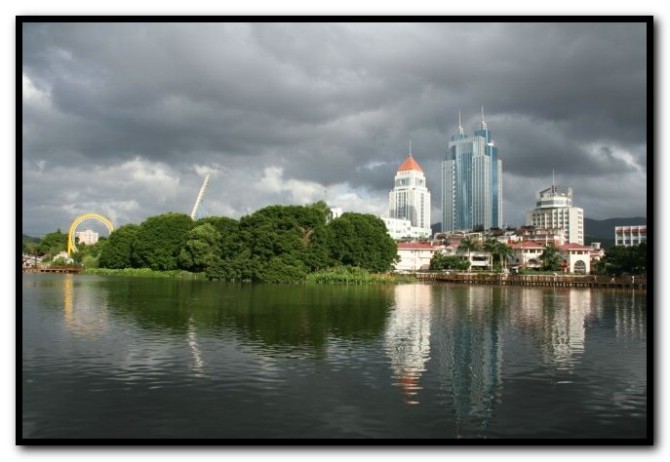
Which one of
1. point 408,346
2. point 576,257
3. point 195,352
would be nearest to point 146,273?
point 195,352

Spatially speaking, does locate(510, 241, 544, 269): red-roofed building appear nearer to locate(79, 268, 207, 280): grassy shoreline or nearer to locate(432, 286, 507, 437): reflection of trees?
locate(79, 268, 207, 280): grassy shoreline

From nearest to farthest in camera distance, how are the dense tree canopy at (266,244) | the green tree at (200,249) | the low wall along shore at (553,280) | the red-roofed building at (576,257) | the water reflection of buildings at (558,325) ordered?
the water reflection of buildings at (558,325)
the low wall along shore at (553,280)
the dense tree canopy at (266,244)
the green tree at (200,249)
the red-roofed building at (576,257)

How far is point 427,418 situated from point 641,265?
4272cm

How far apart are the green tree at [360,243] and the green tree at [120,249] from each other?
21.0 meters

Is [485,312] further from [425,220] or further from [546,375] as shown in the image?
[425,220]

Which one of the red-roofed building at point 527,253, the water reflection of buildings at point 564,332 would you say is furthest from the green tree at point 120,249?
the red-roofed building at point 527,253

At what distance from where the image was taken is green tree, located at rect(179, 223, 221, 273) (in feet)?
163

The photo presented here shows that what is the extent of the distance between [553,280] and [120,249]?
39.9 m

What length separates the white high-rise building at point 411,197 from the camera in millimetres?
147875

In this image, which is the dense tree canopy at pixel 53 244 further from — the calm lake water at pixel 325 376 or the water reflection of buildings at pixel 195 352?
the water reflection of buildings at pixel 195 352

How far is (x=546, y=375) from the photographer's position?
37.6ft

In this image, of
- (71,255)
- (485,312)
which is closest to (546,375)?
(485,312)

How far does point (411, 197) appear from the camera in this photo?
148m

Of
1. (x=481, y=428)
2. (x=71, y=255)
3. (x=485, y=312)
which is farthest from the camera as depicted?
(x=71, y=255)
